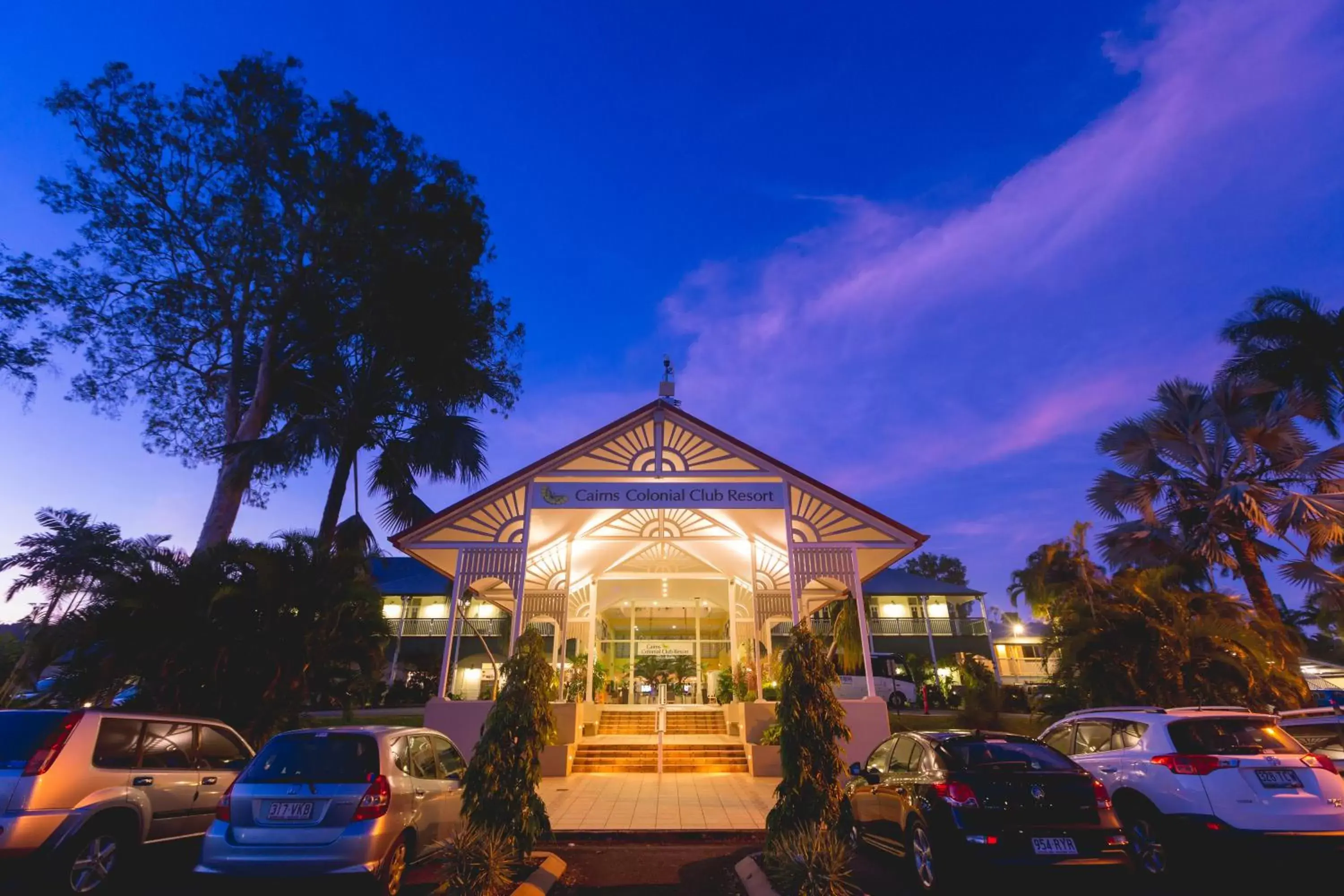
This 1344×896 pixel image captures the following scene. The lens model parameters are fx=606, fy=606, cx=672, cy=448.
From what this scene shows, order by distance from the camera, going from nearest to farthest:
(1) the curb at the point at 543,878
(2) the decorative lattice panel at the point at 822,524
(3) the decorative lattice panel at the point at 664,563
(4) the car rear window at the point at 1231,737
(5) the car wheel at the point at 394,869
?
(5) the car wheel at the point at 394,869
(1) the curb at the point at 543,878
(4) the car rear window at the point at 1231,737
(2) the decorative lattice panel at the point at 822,524
(3) the decorative lattice panel at the point at 664,563

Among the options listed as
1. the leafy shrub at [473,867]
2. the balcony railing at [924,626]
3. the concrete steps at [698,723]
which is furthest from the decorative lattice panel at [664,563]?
the balcony railing at [924,626]

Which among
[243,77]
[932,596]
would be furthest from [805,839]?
[932,596]

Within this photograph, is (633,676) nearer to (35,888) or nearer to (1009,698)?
(1009,698)

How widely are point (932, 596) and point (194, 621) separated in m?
32.8

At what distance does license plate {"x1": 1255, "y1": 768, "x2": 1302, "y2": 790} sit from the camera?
507 centimetres

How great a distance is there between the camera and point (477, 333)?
17859 mm

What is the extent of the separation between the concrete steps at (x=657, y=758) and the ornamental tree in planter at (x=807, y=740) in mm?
7869

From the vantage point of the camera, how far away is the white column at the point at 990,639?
102 ft

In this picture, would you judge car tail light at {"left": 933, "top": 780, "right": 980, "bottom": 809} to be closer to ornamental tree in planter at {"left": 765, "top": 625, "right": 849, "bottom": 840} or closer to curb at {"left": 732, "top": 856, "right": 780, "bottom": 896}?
ornamental tree in planter at {"left": 765, "top": 625, "right": 849, "bottom": 840}

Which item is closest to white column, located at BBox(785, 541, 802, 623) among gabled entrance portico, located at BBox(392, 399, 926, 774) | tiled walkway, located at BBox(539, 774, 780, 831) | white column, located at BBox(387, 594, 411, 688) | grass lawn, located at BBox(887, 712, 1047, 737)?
gabled entrance portico, located at BBox(392, 399, 926, 774)

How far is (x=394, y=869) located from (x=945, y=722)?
1893cm

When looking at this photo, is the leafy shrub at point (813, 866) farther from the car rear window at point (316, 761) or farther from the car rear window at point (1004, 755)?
the car rear window at point (316, 761)

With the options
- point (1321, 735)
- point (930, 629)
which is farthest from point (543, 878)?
point (930, 629)

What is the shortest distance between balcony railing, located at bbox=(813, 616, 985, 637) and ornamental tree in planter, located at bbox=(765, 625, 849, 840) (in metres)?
28.9
